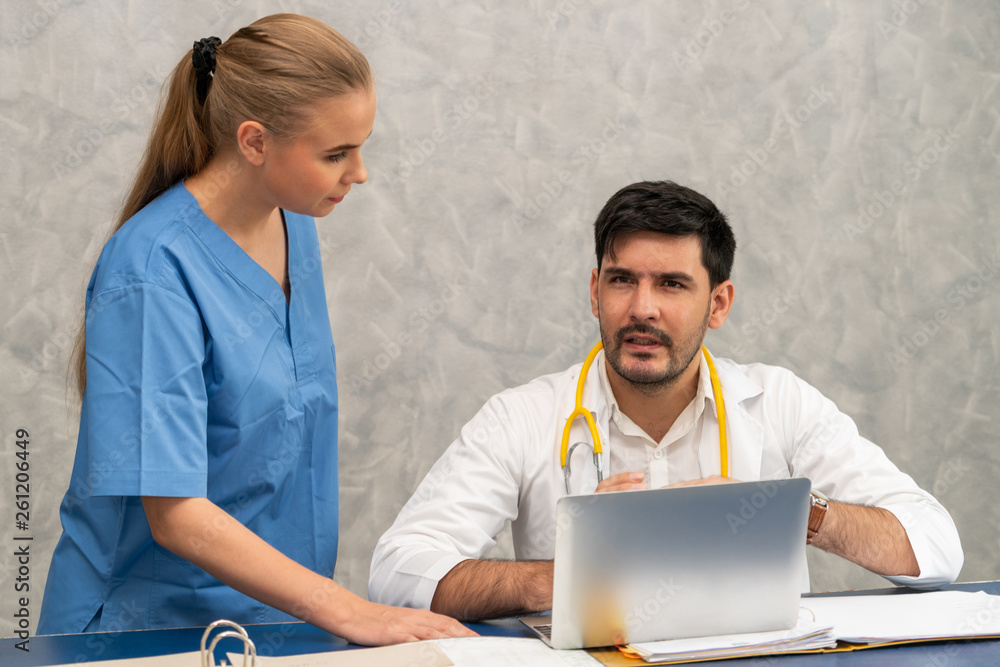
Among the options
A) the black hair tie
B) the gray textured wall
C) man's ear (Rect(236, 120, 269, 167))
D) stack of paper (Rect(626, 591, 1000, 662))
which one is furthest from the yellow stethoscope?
the gray textured wall

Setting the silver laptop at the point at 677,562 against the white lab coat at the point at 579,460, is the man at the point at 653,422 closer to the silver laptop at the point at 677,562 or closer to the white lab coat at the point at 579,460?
the white lab coat at the point at 579,460

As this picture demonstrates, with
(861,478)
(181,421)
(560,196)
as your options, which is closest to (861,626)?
(861,478)

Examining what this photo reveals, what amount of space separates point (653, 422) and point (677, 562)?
2.33ft

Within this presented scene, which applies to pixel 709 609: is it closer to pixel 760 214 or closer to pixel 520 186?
pixel 520 186

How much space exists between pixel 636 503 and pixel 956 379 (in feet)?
7.85

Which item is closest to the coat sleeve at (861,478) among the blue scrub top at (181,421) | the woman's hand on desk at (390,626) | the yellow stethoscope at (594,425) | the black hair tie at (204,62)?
the yellow stethoscope at (594,425)

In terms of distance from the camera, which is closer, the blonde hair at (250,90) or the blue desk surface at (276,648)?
the blue desk surface at (276,648)

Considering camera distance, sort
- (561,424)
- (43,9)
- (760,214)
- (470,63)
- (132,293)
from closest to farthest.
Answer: (132,293) < (561,424) < (43,9) < (470,63) < (760,214)

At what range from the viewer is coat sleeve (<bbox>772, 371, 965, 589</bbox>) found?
1.49 metres

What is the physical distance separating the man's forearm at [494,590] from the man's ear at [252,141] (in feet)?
2.34

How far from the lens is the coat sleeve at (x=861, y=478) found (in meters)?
1.49

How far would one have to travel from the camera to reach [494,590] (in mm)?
1335

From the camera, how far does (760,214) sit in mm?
2840

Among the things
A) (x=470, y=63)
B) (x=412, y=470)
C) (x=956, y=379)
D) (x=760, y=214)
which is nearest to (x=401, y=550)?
(x=412, y=470)
